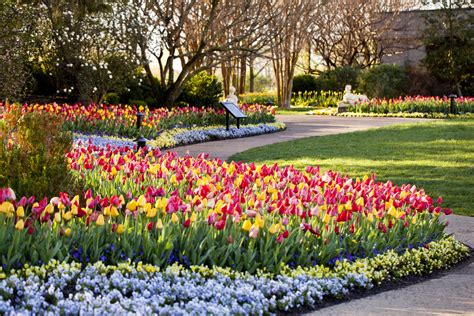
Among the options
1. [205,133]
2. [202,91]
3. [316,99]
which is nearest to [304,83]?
[316,99]

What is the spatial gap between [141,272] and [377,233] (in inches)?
89.0

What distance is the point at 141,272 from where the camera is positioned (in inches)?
209

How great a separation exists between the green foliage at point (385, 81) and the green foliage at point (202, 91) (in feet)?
30.7

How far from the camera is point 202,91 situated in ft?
83.1

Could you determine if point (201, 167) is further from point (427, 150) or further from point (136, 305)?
point (427, 150)

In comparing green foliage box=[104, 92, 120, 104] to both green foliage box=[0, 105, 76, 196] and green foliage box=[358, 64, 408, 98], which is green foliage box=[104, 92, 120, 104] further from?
green foliage box=[0, 105, 76, 196]

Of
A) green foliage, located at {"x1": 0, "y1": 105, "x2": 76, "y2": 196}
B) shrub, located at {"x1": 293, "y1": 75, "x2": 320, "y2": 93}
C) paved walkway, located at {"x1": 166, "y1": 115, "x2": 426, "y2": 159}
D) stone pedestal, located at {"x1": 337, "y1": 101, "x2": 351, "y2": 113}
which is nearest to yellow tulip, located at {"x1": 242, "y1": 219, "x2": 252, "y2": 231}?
green foliage, located at {"x1": 0, "y1": 105, "x2": 76, "y2": 196}

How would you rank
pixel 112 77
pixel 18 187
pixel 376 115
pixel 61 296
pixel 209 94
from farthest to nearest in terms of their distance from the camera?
pixel 376 115 → pixel 209 94 → pixel 112 77 → pixel 18 187 → pixel 61 296

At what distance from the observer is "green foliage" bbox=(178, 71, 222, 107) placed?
25.0 metres

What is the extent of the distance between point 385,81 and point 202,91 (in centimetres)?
1027

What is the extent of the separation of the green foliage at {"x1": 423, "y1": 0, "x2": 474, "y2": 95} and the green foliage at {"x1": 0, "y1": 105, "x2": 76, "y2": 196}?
28246 millimetres

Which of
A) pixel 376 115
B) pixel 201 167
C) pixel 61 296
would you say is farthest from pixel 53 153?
pixel 376 115

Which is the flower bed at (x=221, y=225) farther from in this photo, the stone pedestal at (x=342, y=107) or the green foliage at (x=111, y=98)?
the stone pedestal at (x=342, y=107)

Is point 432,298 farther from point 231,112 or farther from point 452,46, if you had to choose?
point 452,46
